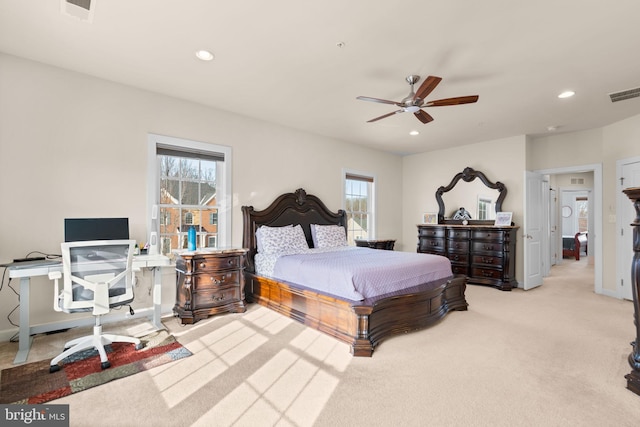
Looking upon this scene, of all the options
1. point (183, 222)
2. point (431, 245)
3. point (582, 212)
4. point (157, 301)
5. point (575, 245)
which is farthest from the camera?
point (582, 212)

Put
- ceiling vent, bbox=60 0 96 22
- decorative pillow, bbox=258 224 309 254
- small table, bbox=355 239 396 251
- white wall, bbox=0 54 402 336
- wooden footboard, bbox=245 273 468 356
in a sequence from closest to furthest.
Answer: ceiling vent, bbox=60 0 96 22, wooden footboard, bbox=245 273 468 356, white wall, bbox=0 54 402 336, decorative pillow, bbox=258 224 309 254, small table, bbox=355 239 396 251

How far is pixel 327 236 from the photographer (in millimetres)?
5016

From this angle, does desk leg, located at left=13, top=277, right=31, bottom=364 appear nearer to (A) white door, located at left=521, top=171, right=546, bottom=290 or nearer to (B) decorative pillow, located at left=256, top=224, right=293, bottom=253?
(B) decorative pillow, located at left=256, top=224, right=293, bottom=253

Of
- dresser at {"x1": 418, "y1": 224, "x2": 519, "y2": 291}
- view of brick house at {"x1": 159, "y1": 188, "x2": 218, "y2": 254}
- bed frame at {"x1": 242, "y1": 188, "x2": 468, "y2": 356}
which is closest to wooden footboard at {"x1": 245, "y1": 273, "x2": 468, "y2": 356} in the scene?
bed frame at {"x1": 242, "y1": 188, "x2": 468, "y2": 356}

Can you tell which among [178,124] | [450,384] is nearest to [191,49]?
[178,124]

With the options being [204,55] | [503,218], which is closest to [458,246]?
[503,218]

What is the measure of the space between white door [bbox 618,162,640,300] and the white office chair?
6.70 meters

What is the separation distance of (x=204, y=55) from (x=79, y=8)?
942 millimetres

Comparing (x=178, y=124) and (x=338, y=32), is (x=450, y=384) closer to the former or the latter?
(x=338, y=32)

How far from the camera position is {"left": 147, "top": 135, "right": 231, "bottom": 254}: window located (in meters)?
3.76

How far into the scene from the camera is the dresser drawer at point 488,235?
5.25m

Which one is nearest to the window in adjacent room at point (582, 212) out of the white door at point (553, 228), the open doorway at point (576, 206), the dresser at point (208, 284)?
the open doorway at point (576, 206)

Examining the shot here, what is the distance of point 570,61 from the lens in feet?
9.55

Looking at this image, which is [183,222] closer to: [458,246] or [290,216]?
[290,216]
